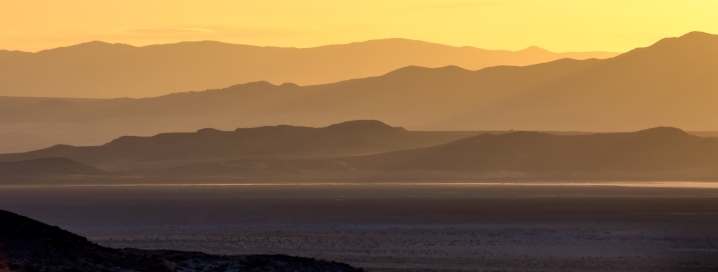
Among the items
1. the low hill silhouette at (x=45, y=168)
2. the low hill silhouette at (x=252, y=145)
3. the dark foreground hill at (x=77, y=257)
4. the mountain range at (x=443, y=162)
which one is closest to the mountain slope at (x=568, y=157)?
the mountain range at (x=443, y=162)

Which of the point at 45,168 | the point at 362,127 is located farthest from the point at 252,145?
the point at 45,168

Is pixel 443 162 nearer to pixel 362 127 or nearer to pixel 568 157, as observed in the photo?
pixel 568 157

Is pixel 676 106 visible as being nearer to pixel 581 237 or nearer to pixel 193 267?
pixel 581 237

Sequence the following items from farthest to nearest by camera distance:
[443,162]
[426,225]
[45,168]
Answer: [443,162]
[45,168]
[426,225]

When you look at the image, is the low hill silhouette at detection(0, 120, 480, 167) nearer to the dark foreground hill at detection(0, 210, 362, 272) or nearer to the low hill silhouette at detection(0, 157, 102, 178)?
the low hill silhouette at detection(0, 157, 102, 178)

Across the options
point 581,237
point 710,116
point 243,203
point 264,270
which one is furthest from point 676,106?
point 264,270

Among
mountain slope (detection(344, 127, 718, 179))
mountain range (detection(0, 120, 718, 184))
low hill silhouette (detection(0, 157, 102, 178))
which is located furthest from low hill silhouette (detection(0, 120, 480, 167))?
mountain slope (detection(344, 127, 718, 179))
